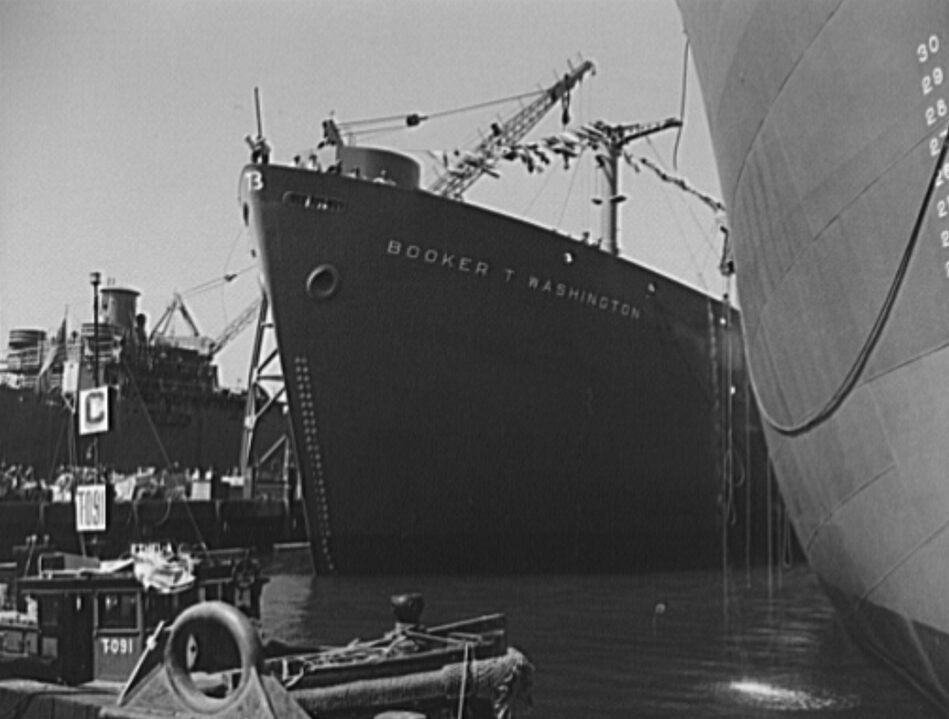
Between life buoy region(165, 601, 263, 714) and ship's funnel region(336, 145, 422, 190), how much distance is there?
2055 centimetres

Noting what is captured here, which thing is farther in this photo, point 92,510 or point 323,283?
point 323,283

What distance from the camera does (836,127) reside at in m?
9.18

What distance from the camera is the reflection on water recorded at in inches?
466

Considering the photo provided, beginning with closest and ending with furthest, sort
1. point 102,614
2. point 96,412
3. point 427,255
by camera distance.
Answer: point 102,614, point 96,412, point 427,255

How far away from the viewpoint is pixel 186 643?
23.5ft

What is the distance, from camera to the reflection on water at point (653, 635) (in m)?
11.8

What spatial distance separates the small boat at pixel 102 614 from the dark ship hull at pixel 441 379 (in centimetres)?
1359

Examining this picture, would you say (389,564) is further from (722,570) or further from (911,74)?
(911,74)

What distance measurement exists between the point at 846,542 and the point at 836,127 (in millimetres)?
3612

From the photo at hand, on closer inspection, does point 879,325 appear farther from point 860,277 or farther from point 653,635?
point 653,635

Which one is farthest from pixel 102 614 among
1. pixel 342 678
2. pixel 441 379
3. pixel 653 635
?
pixel 441 379

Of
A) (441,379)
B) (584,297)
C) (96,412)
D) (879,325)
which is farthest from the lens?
(584,297)

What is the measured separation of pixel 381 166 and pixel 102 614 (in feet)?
61.7

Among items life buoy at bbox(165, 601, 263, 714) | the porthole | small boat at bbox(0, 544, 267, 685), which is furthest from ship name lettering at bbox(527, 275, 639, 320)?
life buoy at bbox(165, 601, 263, 714)
